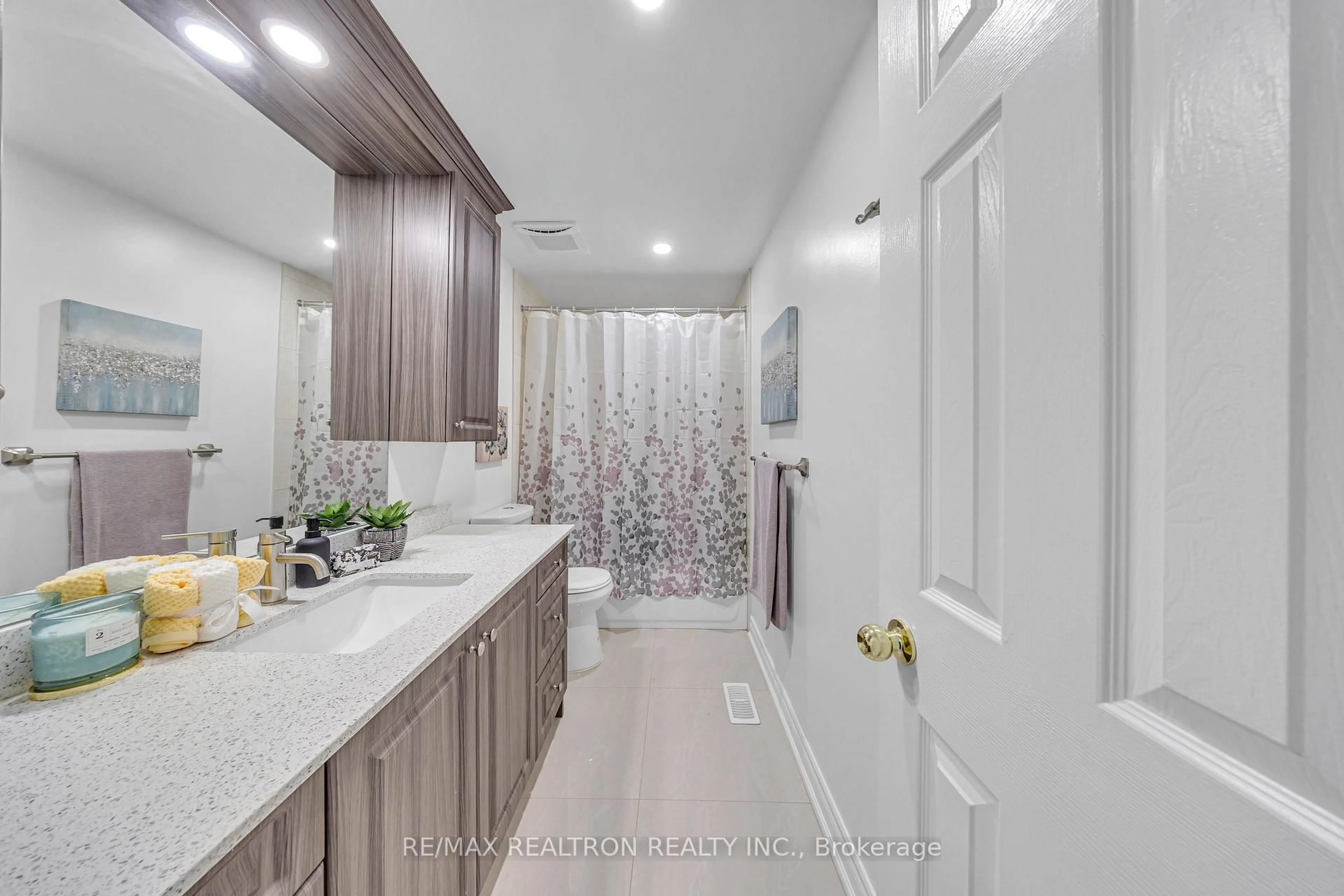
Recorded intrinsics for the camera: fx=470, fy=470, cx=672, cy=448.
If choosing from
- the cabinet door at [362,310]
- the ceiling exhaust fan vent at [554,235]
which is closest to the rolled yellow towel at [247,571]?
the cabinet door at [362,310]

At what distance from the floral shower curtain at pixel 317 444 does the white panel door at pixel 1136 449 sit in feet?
5.31

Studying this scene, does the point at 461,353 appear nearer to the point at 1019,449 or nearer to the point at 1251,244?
the point at 1019,449

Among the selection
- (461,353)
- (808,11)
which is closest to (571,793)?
(461,353)

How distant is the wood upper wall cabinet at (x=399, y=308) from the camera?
1549 mm

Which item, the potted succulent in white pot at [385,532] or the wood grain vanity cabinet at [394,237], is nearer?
the wood grain vanity cabinet at [394,237]

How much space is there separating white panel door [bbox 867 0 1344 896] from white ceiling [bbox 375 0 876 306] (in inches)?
34.9

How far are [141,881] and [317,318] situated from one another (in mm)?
1386

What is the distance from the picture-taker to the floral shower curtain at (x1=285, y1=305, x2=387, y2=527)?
1.38 metres

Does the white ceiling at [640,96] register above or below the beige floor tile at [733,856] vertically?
above

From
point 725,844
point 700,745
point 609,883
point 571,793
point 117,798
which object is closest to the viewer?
point 117,798

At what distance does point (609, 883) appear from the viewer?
1.34m

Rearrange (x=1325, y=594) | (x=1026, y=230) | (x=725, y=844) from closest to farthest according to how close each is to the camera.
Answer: (x=1325, y=594)
(x=1026, y=230)
(x=725, y=844)

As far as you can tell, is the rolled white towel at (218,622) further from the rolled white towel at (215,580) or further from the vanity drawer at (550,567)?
the vanity drawer at (550,567)

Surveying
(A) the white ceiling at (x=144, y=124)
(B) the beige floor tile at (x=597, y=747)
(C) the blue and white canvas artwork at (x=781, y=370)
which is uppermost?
(A) the white ceiling at (x=144, y=124)
